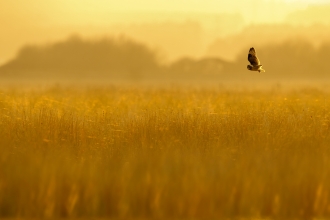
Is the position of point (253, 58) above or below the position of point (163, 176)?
above

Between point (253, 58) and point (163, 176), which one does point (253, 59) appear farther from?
point (163, 176)

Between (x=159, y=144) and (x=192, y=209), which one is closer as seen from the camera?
(x=192, y=209)

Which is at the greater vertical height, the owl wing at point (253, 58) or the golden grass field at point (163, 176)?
the owl wing at point (253, 58)

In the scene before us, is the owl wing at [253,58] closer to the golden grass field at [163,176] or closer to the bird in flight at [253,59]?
the bird in flight at [253,59]

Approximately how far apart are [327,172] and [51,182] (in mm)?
3589

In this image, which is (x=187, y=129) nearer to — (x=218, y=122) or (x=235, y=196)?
(x=218, y=122)

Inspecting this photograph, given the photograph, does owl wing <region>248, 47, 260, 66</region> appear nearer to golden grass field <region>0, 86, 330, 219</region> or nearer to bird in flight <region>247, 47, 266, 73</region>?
bird in flight <region>247, 47, 266, 73</region>

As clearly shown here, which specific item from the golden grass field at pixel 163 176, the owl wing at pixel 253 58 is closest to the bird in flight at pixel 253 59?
the owl wing at pixel 253 58

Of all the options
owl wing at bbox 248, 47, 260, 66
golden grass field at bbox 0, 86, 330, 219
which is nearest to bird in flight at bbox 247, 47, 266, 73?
owl wing at bbox 248, 47, 260, 66

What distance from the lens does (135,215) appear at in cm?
617

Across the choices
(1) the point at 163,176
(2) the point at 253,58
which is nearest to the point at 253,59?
(2) the point at 253,58

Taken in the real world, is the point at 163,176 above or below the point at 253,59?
below

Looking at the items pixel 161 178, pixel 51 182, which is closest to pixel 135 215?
pixel 161 178

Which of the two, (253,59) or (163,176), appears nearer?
(163,176)
